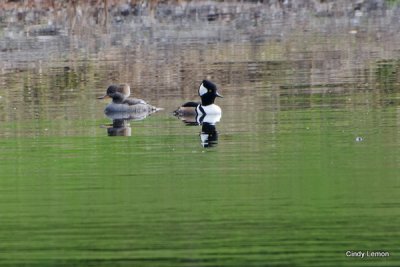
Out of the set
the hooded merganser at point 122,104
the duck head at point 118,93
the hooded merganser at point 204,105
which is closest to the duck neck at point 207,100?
the hooded merganser at point 204,105

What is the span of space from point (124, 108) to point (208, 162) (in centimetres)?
571

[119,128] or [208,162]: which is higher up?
[208,162]

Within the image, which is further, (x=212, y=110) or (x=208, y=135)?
(x=212, y=110)

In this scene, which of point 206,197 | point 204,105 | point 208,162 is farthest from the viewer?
point 204,105

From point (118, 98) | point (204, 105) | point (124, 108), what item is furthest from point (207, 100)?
point (118, 98)

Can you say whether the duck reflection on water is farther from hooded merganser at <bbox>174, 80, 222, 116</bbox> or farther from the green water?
the green water

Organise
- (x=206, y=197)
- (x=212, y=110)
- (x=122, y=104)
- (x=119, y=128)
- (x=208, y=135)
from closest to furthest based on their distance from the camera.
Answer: (x=206, y=197), (x=208, y=135), (x=119, y=128), (x=212, y=110), (x=122, y=104)

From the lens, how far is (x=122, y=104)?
806 inches

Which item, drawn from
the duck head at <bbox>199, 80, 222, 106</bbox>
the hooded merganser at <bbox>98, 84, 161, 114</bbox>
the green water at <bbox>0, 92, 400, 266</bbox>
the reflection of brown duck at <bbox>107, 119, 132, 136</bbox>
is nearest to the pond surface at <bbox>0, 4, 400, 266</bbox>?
the green water at <bbox>0, 92, 400, 266</bbox>

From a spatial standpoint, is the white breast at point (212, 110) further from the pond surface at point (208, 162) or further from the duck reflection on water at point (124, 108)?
the duck reflection on water at point (124, 108)

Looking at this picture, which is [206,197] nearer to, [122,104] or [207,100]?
[207,100]

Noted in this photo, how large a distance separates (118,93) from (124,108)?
378 millimetres

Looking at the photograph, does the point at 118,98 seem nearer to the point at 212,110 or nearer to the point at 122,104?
the point at 122,104

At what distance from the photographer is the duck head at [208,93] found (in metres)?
20.3
